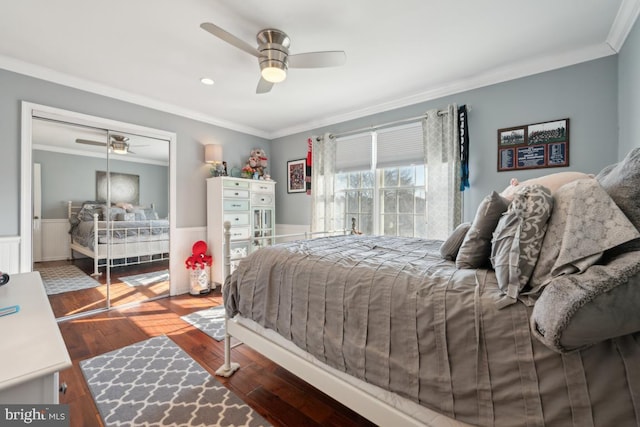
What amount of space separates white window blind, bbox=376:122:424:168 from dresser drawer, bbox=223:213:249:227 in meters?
2.09

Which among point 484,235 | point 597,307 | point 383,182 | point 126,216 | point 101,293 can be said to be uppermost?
point 383,182

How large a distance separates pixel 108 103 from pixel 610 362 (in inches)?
173

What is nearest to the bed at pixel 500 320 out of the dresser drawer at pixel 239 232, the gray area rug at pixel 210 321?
the gray area rug at pixel 210 321

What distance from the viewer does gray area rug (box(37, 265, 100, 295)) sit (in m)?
2.95

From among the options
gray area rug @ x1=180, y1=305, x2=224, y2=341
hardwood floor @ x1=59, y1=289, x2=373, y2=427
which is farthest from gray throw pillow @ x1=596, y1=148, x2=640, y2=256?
gray area rug @ x1=180, y1=305, x2=224, y2=341

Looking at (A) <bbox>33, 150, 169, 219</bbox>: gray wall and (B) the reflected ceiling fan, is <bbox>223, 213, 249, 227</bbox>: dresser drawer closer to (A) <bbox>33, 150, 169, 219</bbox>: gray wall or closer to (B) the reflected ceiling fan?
(A) <bbox>33, 150, 169, 219</bbox>: gray wall

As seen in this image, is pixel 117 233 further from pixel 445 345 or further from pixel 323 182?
pixel 445 345

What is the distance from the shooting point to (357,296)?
1.29 metres

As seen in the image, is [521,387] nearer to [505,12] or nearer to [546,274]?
[546,274]

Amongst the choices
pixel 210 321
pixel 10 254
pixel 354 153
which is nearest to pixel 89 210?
pixel 10 254

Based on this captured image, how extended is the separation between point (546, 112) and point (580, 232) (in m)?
2.37

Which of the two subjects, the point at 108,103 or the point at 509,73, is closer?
the point at 509,73

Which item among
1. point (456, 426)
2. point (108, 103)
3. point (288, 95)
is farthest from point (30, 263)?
point (456, 426)

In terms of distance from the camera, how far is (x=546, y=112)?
2582 mm
